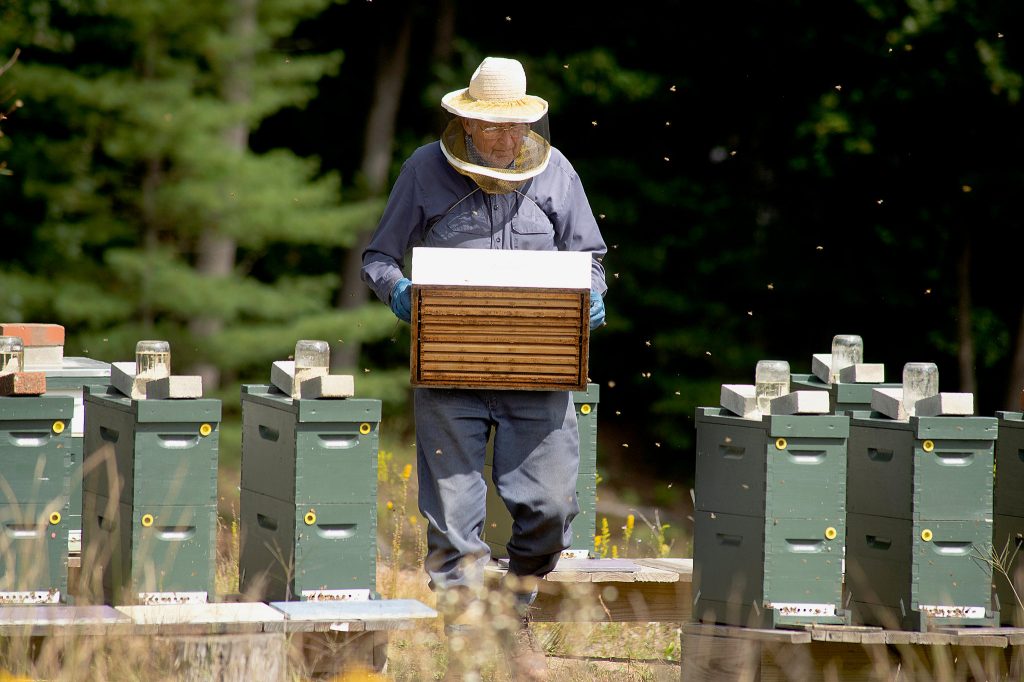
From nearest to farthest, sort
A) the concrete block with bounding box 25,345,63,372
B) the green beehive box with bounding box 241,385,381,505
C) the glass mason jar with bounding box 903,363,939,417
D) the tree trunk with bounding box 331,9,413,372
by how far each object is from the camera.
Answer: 1. the green beehive box with bounding box 241,385,381,505
2. the glass mason jar with bounding box 903,363,939,417
3. the concrete block with bounding box 25,345,63,372
4. the tree trunk with bounding box 331,9,413,372

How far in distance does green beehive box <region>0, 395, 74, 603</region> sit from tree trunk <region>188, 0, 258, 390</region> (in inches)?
337

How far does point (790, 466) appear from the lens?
14.5ft

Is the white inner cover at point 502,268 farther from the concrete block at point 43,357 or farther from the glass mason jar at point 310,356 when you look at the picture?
the concrete block at point 43,357

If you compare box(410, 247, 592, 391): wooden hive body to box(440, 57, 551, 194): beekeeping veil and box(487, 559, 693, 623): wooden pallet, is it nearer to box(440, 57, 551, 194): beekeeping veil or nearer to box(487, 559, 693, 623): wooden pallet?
box(440, 57, 551, 194): beekeeping veil

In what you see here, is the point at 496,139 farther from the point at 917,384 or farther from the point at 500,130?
the point at 917,384

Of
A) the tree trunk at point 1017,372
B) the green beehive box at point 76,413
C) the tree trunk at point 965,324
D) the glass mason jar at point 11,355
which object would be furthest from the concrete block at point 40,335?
the tree trunk at point 1017,372

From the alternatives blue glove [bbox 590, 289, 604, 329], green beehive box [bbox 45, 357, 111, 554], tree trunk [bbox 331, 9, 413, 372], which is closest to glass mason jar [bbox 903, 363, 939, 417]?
blue glove [bbox 590, 289, 604, 329]

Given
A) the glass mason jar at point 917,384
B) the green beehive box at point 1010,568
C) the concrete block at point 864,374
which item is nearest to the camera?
the glass mason jar at point 917,384

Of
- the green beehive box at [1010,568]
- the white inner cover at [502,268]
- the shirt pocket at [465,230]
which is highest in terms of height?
the shirt pocket at [465,230]

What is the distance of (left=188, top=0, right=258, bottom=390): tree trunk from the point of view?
12.9m

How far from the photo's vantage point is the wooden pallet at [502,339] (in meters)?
4.12

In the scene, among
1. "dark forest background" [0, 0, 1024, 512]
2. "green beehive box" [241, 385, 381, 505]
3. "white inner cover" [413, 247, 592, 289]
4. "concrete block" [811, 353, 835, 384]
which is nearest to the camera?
"white inner cover" [413, 247, 592, 289]

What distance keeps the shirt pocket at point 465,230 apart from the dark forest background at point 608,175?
600cm

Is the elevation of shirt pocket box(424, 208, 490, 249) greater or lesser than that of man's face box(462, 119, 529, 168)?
lesser
